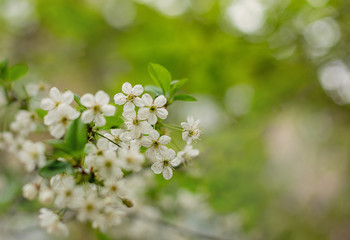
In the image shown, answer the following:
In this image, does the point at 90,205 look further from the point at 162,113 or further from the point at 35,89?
the point at 35,89

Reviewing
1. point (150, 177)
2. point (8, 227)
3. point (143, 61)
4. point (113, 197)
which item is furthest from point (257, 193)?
point (8, 227)

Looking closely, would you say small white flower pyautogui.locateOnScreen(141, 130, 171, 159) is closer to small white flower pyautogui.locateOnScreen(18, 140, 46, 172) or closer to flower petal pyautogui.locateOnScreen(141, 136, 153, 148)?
flower petal pyautogui.locateOnScreen(141, 136, 153, 148)

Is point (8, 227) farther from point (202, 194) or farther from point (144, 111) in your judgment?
point (144, 111)

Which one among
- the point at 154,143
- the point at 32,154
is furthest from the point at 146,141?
the point at 32,154

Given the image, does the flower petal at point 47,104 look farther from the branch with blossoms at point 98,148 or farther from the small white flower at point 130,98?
the small white flower at point 130,98

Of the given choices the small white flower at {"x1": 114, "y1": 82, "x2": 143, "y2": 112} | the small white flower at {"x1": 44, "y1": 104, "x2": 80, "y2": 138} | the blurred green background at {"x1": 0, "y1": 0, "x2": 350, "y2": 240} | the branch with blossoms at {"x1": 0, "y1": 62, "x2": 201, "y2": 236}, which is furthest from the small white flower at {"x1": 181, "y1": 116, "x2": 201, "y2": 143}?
the blurred green background at {"x1": 0, "y1": 0, "x2": 350, "y2": 240}

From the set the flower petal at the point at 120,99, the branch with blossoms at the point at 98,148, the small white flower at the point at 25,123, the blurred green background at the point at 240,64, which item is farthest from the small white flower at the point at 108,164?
the blurred green background at the point at 240,64

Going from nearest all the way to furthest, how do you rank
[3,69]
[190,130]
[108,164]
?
[108,164] → [190,130] → [3,69]
